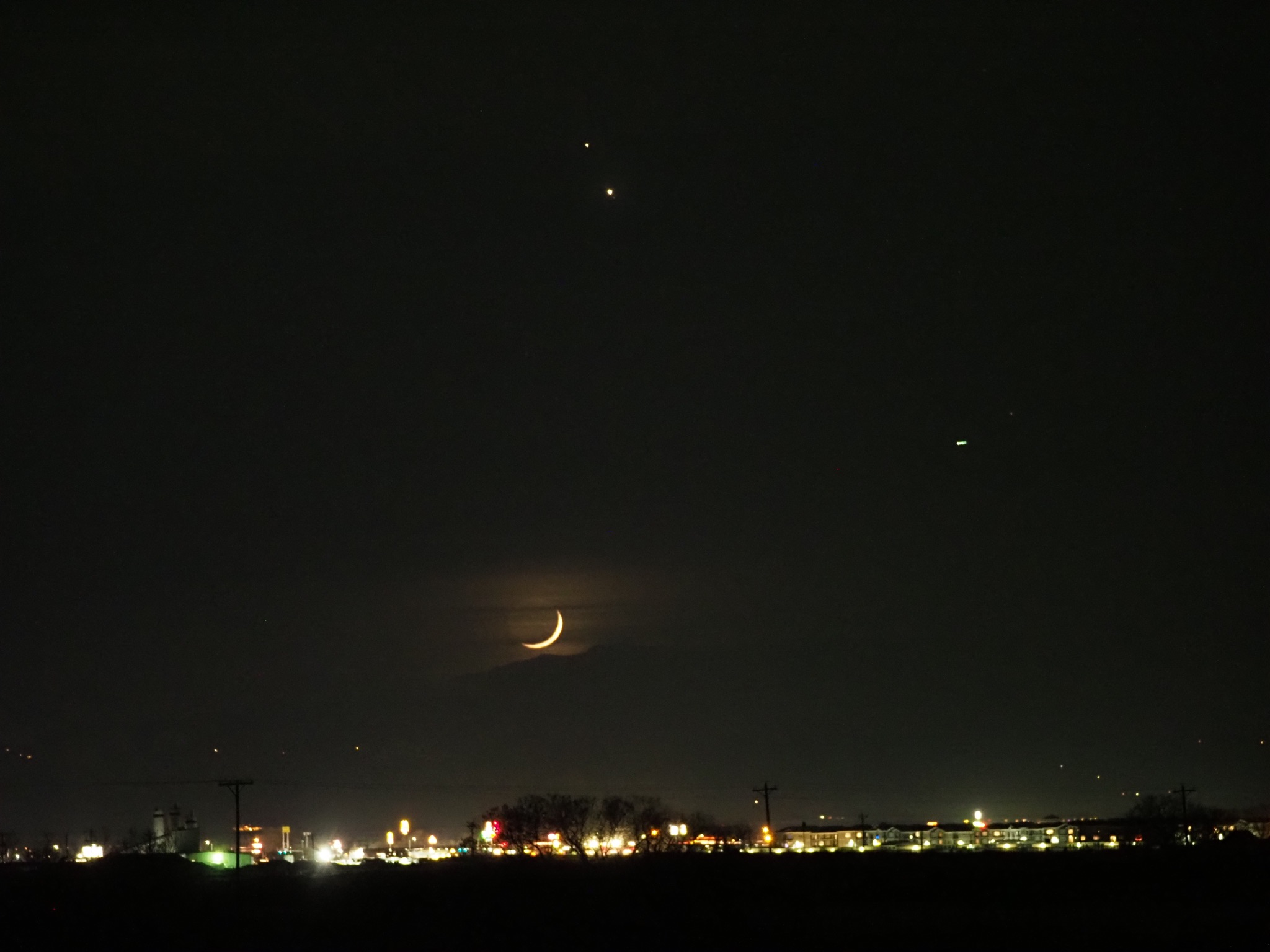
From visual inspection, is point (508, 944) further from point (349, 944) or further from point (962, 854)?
point (962, 854)

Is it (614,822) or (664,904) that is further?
(614,822)

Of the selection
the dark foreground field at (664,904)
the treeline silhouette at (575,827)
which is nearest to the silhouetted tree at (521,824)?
the treeline silhouette at (575,827)

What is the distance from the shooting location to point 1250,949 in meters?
29.4

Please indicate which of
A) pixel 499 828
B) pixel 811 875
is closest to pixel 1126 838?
pixel 499 828

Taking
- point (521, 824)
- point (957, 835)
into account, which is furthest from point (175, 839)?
point (957, 835)

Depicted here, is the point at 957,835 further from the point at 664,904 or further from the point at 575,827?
the point at 664,904

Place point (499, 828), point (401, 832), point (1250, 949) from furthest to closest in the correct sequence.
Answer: point (401, 832) → point (499, 828) → point (1250, 949)

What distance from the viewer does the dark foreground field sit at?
33.4 m

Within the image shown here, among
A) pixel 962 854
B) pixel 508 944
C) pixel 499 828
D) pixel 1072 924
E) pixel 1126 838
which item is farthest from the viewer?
pixel 1126 838

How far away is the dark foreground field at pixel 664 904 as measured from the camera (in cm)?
3341

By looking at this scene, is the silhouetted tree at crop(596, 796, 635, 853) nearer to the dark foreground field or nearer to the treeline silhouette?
the treeline silhouette

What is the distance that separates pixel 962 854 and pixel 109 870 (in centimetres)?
3758

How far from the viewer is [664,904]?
39656 mm

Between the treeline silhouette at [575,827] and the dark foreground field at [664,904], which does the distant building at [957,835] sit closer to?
the treeline silhouette at [575,827]
